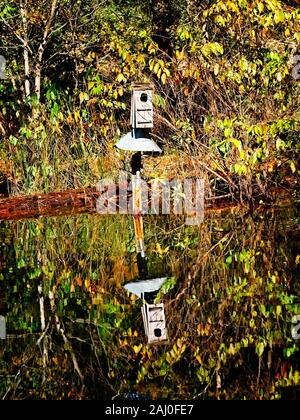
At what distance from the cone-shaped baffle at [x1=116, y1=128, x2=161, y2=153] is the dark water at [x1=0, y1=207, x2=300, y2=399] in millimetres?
802

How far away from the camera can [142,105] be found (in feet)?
25.7

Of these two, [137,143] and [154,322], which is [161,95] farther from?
[154,322]

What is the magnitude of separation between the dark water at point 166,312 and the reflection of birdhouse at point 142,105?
3.51ft

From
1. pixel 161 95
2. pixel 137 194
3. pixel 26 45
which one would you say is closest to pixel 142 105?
pixel 137 194

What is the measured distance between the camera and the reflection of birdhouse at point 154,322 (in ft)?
13.7

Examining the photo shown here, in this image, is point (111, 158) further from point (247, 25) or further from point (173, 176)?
point (247, 25)

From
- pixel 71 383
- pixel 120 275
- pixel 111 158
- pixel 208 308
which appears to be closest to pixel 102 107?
pixel 111 158

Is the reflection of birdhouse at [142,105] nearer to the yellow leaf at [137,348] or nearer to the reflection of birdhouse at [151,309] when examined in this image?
the reflection of birdhouse at [151,309]

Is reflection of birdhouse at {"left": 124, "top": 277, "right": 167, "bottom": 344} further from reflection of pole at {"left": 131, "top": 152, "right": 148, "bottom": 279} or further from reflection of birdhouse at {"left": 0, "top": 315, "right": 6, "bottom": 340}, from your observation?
reflection of pole at {"left": 131, "top": 152, "right": 148, "bottom": 279}

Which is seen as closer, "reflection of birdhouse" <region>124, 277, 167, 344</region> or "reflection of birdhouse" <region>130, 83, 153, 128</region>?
"reflection of birdhouse" <region>124, 277, 167, 344</region>

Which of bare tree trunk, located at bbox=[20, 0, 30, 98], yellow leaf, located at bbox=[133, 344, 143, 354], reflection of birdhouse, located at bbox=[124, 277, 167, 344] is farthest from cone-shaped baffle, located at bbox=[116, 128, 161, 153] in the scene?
yellow leaf, located at bbox=[133, 344, 143, 354]

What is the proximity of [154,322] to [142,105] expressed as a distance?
3.79 metres

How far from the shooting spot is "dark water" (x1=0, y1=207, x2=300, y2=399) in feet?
11.6
